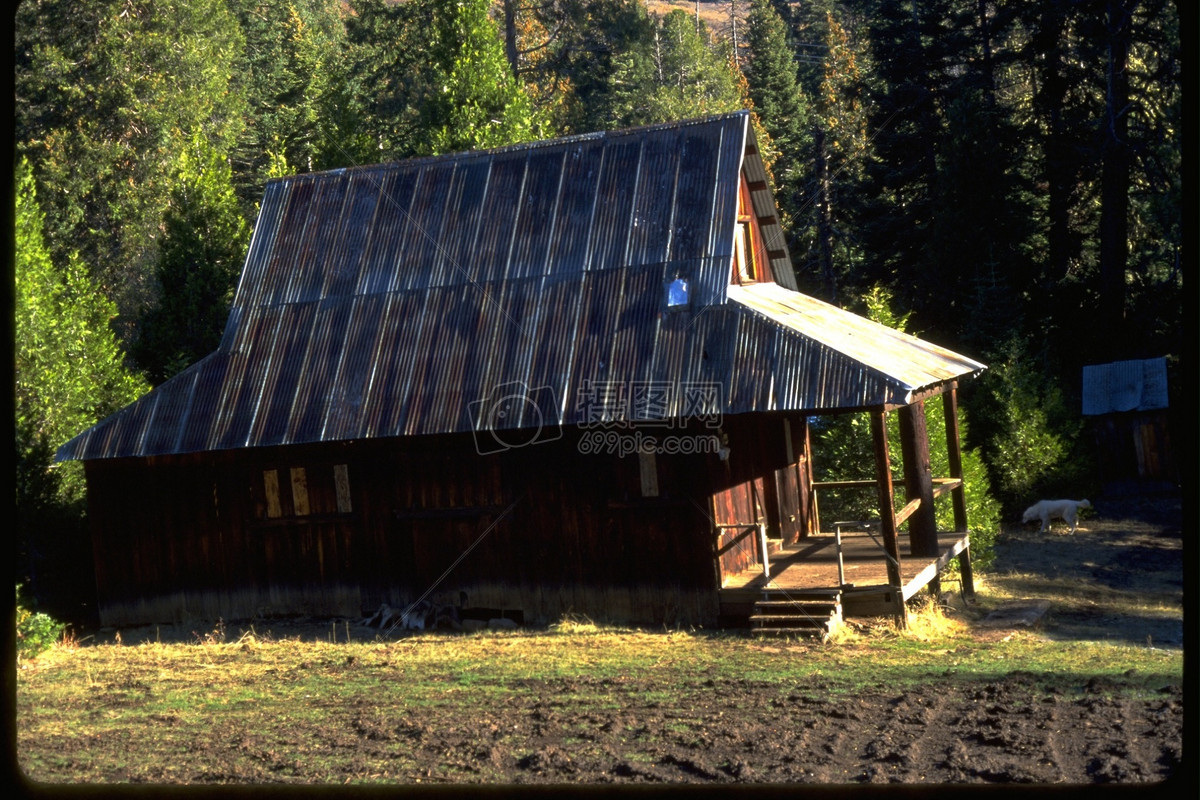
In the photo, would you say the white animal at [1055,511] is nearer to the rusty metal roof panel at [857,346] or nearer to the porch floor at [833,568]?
the porch floor at [833,568]

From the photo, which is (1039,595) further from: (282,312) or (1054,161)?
(1054,161)

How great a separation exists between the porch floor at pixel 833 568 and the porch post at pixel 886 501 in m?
0.22

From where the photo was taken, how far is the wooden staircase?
15.9 meters

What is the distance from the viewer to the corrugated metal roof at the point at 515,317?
663 inches

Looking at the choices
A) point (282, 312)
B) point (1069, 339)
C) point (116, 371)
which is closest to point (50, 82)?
point (116, 371)

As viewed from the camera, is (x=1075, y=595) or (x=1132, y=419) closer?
(x=1075, y=595)

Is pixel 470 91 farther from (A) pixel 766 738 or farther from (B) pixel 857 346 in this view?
(A) pixel 766 738

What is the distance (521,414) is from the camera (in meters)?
17.2

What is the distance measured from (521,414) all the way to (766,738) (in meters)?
7.74

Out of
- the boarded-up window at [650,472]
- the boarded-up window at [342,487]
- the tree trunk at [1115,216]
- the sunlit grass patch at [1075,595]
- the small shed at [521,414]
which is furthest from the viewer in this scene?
the tree trunk at [1115,216]

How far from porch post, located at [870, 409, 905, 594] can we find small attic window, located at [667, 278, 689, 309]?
3.37 metres

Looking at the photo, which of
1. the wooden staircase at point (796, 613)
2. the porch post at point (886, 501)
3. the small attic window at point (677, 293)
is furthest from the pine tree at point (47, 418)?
the porch post at point (886, 501)

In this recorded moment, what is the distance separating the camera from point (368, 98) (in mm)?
45812

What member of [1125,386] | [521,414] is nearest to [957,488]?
[521,414]
